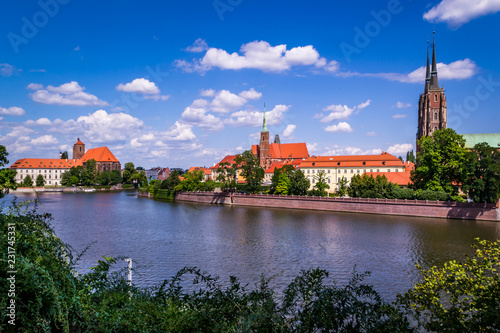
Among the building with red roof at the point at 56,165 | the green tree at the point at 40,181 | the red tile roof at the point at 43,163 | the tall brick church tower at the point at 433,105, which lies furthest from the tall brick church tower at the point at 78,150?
the tall brick church tower at the point at 433,105

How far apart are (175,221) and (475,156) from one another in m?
39.4

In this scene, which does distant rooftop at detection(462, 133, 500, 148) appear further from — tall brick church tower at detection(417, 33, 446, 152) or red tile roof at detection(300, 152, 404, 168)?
red tile roof at detection(300, 152, 404, 168)

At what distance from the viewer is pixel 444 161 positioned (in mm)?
50344

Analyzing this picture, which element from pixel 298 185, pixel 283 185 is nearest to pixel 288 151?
pixel 283 185

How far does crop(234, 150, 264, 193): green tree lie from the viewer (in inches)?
2869

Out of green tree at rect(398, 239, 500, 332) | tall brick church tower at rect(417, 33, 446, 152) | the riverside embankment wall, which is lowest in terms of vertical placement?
the riverside embankment wall

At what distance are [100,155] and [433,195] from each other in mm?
140170

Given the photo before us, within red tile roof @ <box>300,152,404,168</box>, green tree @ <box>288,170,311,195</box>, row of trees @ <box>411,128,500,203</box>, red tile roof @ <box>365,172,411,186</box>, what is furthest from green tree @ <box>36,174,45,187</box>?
row of trees @ <box>411,128,500,203</box>

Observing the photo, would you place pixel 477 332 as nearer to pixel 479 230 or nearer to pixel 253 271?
pixel 253 271

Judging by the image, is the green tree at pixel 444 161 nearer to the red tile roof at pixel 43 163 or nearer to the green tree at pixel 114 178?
the green tree at pixel 114 178

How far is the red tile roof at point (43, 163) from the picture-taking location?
146125mm

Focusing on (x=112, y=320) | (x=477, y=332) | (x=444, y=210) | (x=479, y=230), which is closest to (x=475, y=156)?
(x=444, y=210)

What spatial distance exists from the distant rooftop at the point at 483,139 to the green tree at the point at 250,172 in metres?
49.2

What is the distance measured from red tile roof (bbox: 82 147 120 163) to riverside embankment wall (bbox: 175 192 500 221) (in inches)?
3813
